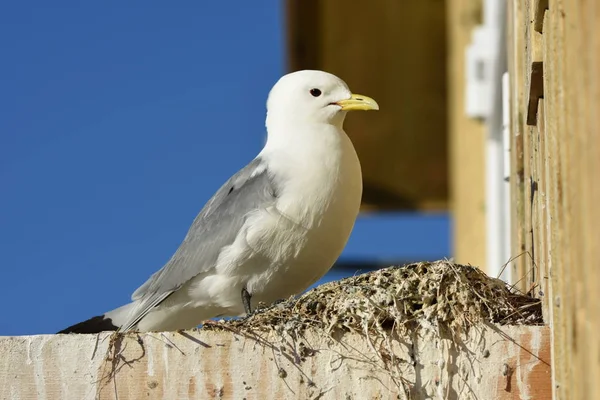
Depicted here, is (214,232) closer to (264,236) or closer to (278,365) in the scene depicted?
(264,236)

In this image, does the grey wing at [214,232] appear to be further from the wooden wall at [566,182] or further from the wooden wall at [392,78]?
the wooden wall at [392,78]

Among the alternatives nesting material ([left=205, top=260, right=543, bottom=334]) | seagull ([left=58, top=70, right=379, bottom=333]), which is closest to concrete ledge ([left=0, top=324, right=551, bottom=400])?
nesting material ([left=205, top=260, right=543, bottom=334])

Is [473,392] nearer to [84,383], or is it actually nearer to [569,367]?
[569,367]

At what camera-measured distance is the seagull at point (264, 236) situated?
5211 millimetres

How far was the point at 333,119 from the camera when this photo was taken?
5.85 metres

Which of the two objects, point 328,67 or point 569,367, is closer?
point 569,367

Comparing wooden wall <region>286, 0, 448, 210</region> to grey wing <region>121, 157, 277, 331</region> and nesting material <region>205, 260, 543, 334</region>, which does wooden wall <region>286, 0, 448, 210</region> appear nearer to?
grey wing <region>121, 157, 277, 331</region>

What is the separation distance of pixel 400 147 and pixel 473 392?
361 inches

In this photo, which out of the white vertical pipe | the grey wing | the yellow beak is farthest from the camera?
the white vertical pipe

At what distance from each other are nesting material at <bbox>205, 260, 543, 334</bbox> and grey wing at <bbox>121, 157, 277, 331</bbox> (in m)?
0.87

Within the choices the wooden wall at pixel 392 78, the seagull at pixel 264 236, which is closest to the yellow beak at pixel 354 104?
the seagull at pixel 264 236

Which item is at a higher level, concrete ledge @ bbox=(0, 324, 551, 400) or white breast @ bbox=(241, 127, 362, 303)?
white breast @ bbox=(241, 127, 362, 303)

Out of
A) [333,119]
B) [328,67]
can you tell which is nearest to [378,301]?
[333,119]

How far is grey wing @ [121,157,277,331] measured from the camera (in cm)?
533
